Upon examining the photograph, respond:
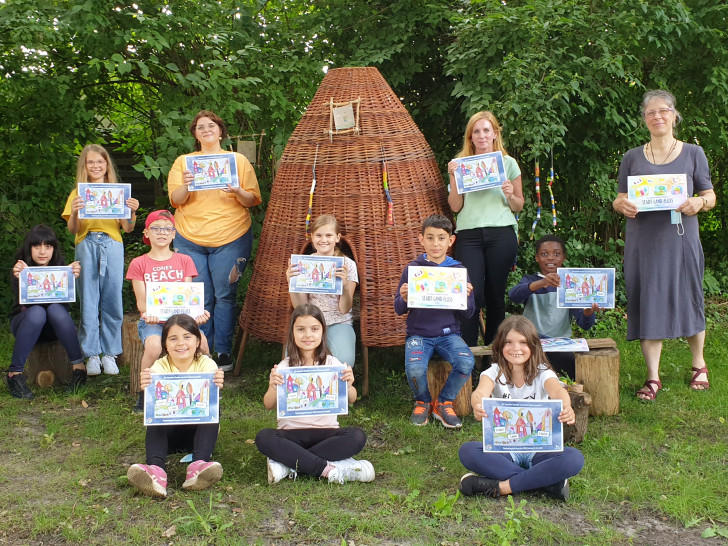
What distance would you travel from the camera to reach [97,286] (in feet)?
18.8

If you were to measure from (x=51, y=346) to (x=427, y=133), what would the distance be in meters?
3.93

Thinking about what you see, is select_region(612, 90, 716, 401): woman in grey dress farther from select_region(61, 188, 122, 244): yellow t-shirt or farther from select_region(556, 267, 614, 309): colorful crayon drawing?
select_region(61, 188, 122, 244): yellow t-shirt

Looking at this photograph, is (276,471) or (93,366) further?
(93,366)

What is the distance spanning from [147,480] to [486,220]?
2687 mm

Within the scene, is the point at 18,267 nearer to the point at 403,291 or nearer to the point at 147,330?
the point at 147,330

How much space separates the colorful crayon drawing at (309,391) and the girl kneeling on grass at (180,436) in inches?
12.3

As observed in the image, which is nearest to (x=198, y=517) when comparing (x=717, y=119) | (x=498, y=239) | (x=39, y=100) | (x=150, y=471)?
(x=150, y=471)

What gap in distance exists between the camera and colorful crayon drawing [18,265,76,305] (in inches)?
211

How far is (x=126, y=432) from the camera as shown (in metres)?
4.70

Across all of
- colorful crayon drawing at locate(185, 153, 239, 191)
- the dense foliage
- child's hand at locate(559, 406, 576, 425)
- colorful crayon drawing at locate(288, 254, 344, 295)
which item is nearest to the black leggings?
colorful crayon drawing at locate(288, 254, 344, 295)

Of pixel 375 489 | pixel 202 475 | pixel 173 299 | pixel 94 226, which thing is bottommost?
pixel 375 489

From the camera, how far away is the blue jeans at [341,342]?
5102 millimetres

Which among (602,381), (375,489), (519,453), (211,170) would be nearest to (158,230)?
(211,170)

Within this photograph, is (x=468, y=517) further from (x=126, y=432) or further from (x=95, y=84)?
(x=95, y=84)
